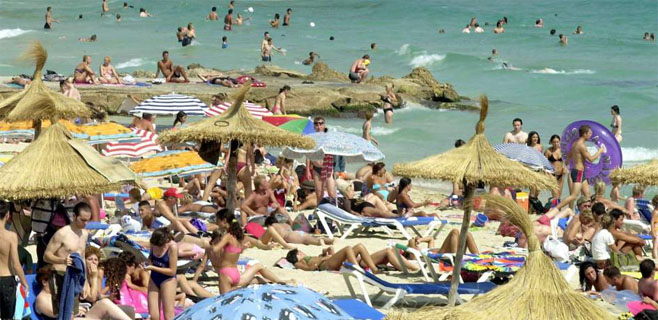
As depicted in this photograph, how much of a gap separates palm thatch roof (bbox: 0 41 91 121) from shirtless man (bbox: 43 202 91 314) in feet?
7.63

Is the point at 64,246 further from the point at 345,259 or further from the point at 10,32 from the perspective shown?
the point at 10,32

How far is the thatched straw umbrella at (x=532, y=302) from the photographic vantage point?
4754 millimetres

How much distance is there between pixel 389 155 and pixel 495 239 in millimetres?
8768

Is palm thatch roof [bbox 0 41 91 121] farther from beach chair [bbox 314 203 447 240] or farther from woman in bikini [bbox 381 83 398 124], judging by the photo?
woman in bikini [bbox 381 83 398 124]

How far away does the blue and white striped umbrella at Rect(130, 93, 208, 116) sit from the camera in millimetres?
16266

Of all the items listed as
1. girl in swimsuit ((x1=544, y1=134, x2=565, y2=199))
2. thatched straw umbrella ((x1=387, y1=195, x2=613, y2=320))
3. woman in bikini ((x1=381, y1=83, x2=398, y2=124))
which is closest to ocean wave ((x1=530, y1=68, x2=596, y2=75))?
woman in bikini ((x1=381, y1=83, x2=398, y2=124))

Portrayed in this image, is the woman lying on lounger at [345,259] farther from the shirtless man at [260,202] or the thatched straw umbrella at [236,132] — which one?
the shirtless man at [260,202]

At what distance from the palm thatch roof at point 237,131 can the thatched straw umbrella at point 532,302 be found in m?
5.19

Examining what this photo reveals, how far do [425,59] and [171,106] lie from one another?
83.0ft

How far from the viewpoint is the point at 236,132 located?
991cm

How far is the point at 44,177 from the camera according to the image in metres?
8.07

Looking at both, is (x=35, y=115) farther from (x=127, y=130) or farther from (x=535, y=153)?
(x=535, y=153)

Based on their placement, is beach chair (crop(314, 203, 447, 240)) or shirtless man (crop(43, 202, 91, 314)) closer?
shirtless man (crop(43, 202, 91, 314))

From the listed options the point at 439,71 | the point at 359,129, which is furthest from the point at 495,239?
the point at 439,71
